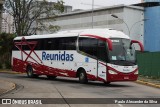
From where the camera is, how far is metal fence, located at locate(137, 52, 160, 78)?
32.7 m

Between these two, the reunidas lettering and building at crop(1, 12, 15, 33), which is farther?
building at crop(1, 12, 15, 33)

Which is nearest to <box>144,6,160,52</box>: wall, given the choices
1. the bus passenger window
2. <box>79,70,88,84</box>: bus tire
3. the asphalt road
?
<box>79,70,88,84</box>: bus tire

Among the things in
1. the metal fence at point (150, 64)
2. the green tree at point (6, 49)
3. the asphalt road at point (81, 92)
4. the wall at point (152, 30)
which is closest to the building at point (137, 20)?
the wall at point (152, 30)

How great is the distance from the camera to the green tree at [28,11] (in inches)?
1902

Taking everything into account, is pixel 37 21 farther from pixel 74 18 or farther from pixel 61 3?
pixel 74 18

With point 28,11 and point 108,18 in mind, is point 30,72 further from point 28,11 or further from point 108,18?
point 108,18

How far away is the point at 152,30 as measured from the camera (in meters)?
97.1

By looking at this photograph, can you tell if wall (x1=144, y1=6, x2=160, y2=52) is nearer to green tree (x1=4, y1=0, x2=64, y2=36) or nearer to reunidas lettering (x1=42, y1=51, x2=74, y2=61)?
green tree (x1=4, y1=0, x2=64, y2=36)

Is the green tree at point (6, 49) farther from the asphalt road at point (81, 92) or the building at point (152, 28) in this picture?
the building at point (152, 28)

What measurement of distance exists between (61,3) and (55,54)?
22159mm

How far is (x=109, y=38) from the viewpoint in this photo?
23141 mm

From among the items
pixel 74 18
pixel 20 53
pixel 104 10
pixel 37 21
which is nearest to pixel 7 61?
pixel 37 21

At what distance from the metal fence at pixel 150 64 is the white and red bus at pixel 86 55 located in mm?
7786

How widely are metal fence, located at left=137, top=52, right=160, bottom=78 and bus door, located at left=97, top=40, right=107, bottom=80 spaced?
1022 cm
